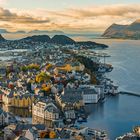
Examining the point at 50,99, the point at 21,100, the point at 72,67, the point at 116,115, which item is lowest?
the point at 116,115

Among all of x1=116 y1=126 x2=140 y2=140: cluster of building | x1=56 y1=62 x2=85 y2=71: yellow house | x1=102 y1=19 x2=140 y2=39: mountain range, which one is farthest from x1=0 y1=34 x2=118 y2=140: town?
x1=102 y1=19 x2=140 y2=39: mountain range

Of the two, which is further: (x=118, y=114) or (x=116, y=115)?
(x=118, y=114)

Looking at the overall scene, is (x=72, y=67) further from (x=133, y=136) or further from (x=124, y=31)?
(x=124, y=31)

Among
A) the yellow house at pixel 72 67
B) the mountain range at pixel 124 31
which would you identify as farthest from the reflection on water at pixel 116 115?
the mountain range at pixel 124 31

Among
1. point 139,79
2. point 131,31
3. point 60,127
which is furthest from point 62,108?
point 131,31

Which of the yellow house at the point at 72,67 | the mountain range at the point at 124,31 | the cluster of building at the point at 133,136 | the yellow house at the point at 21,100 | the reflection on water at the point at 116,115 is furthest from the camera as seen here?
the mountain range at the point at 124,31

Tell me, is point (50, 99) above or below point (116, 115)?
above

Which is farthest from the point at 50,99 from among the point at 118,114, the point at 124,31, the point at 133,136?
the point at 124,31

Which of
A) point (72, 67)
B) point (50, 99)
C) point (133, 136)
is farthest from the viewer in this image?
point (72, 67)

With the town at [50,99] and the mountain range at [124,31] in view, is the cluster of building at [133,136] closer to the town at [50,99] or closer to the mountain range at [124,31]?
the town at [50,99]

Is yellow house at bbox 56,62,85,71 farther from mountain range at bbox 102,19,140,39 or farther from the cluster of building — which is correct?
mountain range at bbox 102,19,140,39

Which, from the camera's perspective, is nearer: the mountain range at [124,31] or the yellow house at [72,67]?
the yellow house at [72,67]

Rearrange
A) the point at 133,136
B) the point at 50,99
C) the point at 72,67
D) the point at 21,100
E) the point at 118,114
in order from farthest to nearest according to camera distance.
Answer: the point at 72,67 < the point at 21,100 < the point at 50,99 < the point at 118,114 < the point at 133,136
